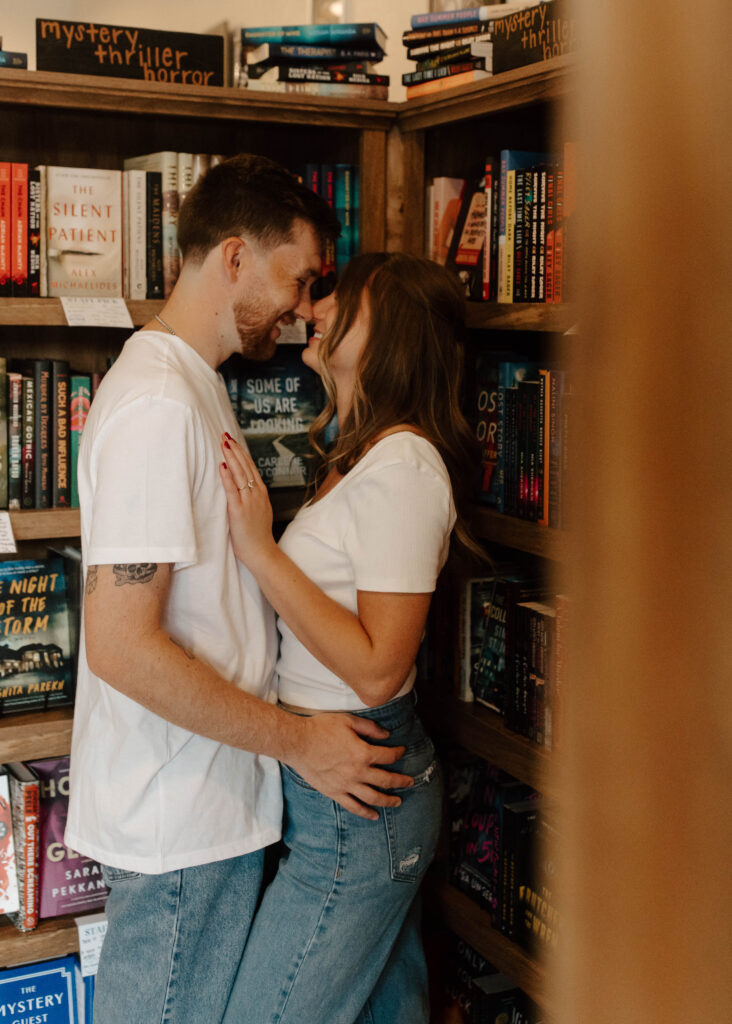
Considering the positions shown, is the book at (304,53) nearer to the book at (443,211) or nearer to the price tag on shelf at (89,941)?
the book at (443,211)

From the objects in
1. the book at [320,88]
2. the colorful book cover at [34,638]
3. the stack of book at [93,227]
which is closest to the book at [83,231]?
the stack of book at [93,227]

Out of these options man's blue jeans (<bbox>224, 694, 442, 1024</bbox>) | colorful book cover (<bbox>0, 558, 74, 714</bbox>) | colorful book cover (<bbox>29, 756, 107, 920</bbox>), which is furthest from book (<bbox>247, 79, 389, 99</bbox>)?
colorful book cover (<bbox>29, 756, 107, 920</bbox>)

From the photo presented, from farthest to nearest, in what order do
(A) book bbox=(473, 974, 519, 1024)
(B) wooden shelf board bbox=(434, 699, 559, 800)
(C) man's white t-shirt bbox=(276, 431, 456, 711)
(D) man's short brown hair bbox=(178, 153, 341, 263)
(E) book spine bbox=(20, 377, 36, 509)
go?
1. (A) book bbox=(473, 974, 519, 1024)
2. (E) book spine bbox=(20, 377, 36, 509)
3. (B) wooden shelf board bbox=(434, 699, 559, 800)
4. (D) man's short brown hair bbox=(178, 153, 341, 263)
5. (C) man's white t-shirt bbox=(276, 431, 456, 711)

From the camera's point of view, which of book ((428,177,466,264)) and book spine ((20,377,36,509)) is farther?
book ((428,177,466,264))

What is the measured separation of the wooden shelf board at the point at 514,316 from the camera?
5.41 ft

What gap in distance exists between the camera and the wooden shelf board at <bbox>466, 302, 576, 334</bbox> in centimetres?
165

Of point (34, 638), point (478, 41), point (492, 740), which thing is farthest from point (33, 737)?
point (478, 41)

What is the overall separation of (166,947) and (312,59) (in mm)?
1606

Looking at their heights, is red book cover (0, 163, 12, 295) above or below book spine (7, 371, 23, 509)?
above

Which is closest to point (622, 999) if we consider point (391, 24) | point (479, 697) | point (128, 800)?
point (128, 800)

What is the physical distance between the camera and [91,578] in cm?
128

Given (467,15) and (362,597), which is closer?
(362,597)

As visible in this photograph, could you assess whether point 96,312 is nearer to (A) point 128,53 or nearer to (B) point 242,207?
(B) point 242,207

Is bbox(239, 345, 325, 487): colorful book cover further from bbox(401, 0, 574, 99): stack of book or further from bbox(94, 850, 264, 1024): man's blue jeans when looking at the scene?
bbox(94, 850, 264, 1024): man's blue jeans
